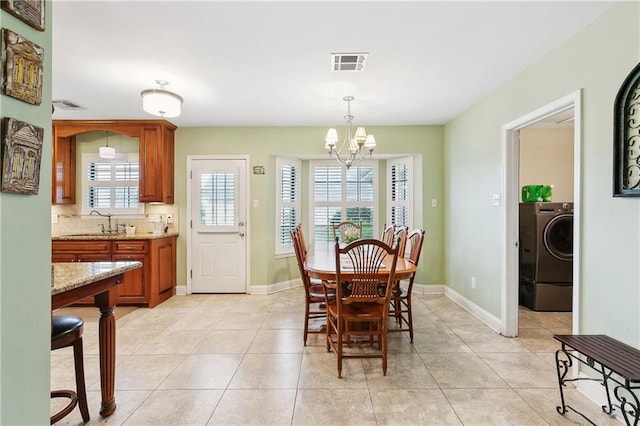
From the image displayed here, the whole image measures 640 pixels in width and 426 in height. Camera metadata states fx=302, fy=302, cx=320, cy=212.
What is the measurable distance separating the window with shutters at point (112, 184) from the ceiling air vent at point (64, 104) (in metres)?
0.89

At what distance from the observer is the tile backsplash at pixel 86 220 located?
436cm

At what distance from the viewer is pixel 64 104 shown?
3.50m

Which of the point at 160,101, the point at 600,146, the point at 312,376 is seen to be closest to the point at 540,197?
the point at 600,146

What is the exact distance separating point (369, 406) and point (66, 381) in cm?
216

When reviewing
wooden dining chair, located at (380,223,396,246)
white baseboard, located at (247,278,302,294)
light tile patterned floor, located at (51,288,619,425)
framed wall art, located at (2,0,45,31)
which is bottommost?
light tile patterned floor, located at (51,288,619,425)

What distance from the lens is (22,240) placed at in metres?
0.91

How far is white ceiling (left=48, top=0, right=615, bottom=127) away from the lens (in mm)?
1892

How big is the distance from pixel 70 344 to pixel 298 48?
237 cm

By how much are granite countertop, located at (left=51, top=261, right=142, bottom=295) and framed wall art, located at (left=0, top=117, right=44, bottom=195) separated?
71 centimetres

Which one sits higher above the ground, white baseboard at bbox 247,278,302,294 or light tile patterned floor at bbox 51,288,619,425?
white baseboard at bbox 247,278,302,294

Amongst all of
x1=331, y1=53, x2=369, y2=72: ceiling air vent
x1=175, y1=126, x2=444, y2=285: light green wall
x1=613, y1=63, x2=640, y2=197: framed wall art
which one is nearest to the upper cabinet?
x1=175, y1=126, x2=444, y2=285: light green wall

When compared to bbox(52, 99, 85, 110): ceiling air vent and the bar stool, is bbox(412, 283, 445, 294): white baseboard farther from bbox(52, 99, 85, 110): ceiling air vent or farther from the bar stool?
bbox(52, 99, 85, 110): ceiling air vent

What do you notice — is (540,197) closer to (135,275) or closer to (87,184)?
(135,275)


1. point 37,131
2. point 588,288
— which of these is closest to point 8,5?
point 37,131
